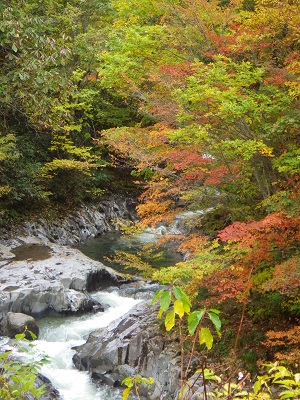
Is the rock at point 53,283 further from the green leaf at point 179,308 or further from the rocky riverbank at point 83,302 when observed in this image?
the green leaf at point 179,308

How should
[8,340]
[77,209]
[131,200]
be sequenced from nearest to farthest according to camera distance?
[8,340], [77,209], [131,200]

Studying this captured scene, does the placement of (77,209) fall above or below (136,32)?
below

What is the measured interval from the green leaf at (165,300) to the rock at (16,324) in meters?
9.28

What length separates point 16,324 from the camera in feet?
35.7

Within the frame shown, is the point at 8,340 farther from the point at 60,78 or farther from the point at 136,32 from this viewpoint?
the point at 136,32

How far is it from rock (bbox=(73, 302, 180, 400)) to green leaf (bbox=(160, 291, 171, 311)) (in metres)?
6.90

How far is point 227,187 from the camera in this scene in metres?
10.9

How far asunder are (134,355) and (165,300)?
7.94 meters

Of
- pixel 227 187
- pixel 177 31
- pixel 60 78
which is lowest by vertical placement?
pixel 227 187

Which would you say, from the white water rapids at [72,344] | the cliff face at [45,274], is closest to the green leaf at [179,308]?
the white water rapids at [72,344]

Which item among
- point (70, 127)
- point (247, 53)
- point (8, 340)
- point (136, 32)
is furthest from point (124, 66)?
point (70, 127)

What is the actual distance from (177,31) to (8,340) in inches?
343

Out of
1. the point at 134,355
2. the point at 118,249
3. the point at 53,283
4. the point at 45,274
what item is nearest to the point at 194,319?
the point at 134,355

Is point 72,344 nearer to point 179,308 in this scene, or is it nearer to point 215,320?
point 179,308
